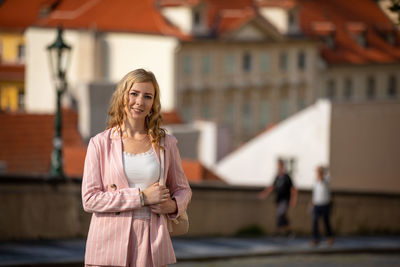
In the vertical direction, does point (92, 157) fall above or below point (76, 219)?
above

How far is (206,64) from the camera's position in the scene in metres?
81.6

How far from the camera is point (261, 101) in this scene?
285 feet

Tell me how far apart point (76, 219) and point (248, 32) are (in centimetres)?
6554

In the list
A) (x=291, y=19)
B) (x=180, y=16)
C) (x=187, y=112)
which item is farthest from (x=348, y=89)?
(x=180, y=16)

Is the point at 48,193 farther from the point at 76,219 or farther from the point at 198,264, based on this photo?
the point at 198,264

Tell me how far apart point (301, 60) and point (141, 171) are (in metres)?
81.6

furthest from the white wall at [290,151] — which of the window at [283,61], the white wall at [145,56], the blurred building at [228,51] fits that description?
the window at [283,61]

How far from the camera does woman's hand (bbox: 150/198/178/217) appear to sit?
5684 mm

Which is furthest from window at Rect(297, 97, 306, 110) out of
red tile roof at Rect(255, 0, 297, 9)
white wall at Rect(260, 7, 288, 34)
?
red tile roof at Rect(255, 0, 297, 9)

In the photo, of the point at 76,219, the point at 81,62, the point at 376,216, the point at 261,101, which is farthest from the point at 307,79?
the point at 76,219

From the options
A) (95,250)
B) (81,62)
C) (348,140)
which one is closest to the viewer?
(95,250)

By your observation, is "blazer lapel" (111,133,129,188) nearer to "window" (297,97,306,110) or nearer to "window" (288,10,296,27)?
"window" (288,10,296,27)

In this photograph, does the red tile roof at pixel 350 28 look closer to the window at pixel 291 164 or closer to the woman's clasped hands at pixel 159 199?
the window at pixel 291 164

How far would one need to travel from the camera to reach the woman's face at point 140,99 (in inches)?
223
